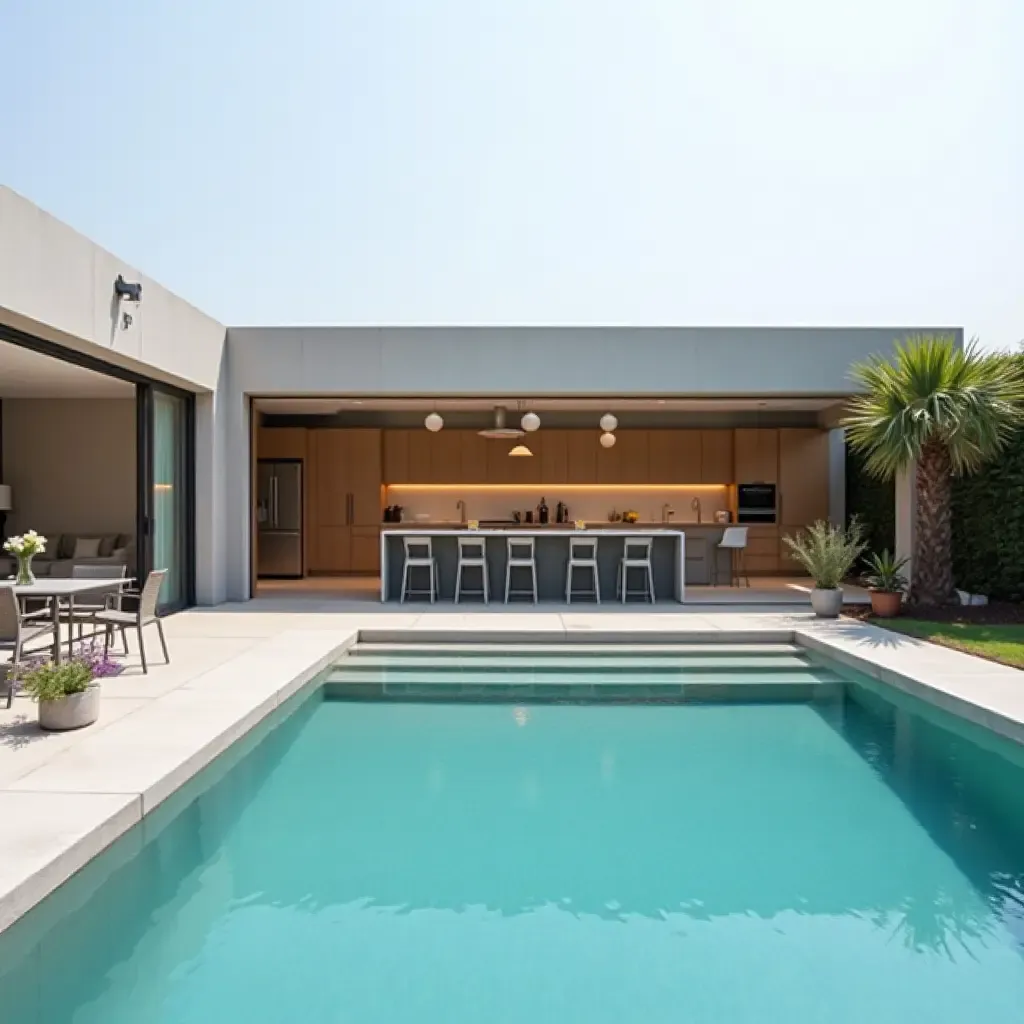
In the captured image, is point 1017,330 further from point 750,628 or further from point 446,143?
point 446,143

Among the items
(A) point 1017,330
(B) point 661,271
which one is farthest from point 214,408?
(A) point 1017,330

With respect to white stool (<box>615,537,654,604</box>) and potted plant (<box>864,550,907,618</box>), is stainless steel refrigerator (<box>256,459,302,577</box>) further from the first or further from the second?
potted plant (<box>864,550,907,618</box>)

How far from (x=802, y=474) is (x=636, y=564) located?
5133mm

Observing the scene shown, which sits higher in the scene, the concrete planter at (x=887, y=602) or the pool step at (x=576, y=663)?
the concrete planter at (x=887, y=602)

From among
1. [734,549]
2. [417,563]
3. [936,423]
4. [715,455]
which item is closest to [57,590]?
[417,563]

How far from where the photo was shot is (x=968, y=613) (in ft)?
30.0

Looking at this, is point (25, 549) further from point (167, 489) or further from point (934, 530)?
point (934, 530)

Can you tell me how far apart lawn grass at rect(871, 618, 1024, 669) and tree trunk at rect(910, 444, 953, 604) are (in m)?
0.75

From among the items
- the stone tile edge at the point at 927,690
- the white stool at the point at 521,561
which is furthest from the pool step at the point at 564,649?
the white stool at the point at 521,561

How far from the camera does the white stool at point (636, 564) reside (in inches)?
435

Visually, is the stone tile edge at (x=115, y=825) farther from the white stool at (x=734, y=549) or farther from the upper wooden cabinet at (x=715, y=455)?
the upper wooden cabinet at (x=715, y=455)

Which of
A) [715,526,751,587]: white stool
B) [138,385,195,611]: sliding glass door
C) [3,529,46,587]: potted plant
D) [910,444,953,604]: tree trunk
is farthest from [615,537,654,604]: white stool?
[3,529,46,587]: potted plant

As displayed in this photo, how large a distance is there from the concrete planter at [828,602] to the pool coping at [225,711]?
346mm

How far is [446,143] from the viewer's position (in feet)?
30.8
